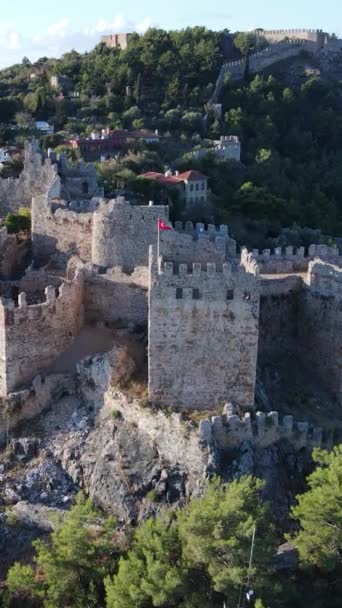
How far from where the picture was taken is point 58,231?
1080 inches

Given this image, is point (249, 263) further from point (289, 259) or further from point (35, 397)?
point (35, 397)

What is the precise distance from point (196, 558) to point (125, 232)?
11118mm

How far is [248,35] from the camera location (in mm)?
83375

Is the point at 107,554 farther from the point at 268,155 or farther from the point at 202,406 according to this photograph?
the point at 268,155

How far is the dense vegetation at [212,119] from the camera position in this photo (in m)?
48.8

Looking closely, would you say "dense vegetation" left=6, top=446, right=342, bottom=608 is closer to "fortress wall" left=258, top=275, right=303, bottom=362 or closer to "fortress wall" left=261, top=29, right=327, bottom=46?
"fortress wall" left=258, top=275, right=303, bottom=362

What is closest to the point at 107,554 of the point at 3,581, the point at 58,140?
the point at 3,581

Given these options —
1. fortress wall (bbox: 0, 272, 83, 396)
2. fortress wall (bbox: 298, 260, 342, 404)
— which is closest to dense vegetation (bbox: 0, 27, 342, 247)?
fortress wall (bbox: 298, 260, 342, 404)

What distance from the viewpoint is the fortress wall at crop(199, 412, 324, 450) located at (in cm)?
1992

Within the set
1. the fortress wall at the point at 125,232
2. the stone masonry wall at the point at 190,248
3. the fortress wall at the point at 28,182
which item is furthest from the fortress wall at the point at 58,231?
the stone masonry wall at the point at 190,248

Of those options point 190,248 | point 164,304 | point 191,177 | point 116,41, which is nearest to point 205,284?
point 164,304

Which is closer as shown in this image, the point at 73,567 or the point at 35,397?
the point at 73,567

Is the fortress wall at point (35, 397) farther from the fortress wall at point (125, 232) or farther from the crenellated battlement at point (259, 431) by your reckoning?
the crenellated battlement at point (259, 431)

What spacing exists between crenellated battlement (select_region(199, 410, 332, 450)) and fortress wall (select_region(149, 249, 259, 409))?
0.73 m
